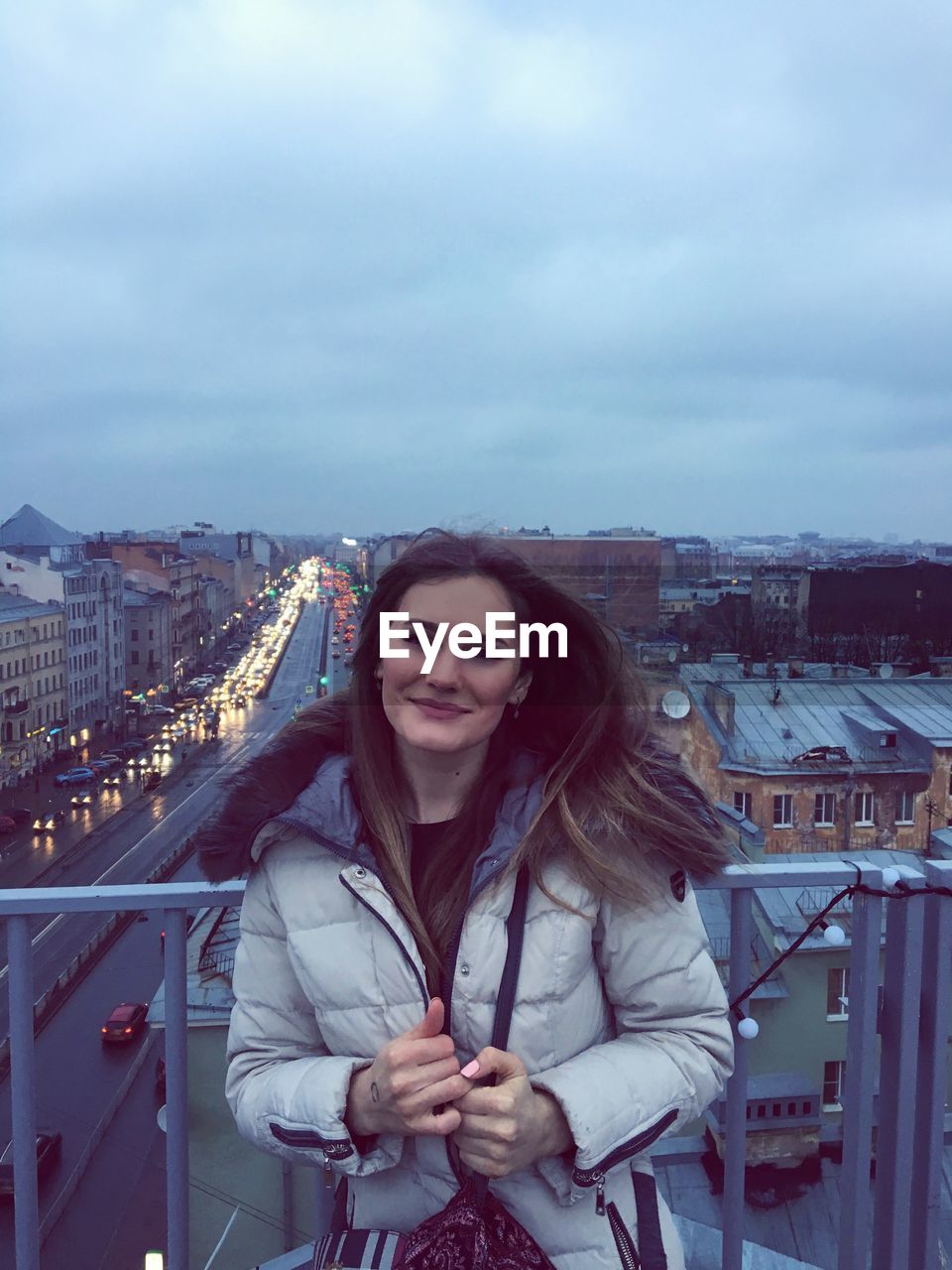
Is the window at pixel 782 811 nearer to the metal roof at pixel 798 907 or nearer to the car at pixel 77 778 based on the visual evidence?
the metal roof at pixel 798 907

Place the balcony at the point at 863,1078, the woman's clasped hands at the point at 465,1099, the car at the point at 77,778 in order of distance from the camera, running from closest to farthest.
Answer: the woman's clasped hands at the point at 465,1099
the balcony at the point at 863,1078
the car at the point at 77,778

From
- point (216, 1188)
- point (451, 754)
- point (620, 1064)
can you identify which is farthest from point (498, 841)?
point (216, 1188)

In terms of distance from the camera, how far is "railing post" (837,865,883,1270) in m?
1.12

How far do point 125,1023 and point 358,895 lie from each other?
175 inches

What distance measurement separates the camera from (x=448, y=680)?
917 millimetres

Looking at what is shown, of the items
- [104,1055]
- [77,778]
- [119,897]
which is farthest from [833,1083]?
[77,778]

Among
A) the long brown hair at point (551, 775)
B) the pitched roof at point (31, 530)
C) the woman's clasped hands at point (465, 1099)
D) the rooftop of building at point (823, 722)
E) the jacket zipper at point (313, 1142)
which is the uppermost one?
the pitched roof at point (31, 530)

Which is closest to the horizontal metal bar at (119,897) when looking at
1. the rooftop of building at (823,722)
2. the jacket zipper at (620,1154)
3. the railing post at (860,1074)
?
the jacket zipper at (620,1154)

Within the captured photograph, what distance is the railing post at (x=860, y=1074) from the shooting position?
112 centimetres

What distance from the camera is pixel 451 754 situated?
957 millimetres

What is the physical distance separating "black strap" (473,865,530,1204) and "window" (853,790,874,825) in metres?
7.57

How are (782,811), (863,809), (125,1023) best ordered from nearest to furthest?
(125,1023) < (863,809) < (782,811)

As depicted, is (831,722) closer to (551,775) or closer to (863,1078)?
(863,1078)

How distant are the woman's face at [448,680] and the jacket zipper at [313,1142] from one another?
0.38 meters
